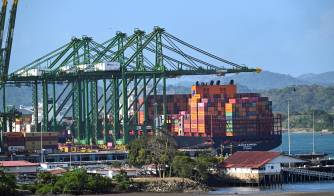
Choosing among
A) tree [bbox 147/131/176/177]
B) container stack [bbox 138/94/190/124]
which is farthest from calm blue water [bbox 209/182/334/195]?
container stack [bbox 138/94/190/124]

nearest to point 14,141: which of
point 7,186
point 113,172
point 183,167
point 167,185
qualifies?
point 113,172

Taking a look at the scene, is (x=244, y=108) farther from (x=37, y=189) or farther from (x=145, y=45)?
(x=37, y=189)

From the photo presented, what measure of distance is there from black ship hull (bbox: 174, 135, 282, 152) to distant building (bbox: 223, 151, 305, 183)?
43217 millimetres

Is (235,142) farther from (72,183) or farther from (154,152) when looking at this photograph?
(72,183)

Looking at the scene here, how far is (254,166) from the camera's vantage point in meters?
92.2

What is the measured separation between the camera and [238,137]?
473 feet

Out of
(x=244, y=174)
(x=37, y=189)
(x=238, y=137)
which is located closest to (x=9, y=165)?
(x=37, y=189)

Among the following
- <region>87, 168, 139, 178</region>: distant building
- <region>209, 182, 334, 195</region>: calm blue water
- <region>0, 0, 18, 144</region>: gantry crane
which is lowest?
<region>209, 182, 334, 195</region>: calm blue water

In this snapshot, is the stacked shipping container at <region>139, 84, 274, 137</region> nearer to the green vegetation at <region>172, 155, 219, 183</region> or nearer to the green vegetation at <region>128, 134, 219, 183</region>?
the green vegetation at <region>128, 134, 219, 183</region>

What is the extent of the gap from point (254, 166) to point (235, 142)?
51.3m

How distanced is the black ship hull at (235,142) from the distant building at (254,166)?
142 ft

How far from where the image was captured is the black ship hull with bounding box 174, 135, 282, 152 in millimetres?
141625

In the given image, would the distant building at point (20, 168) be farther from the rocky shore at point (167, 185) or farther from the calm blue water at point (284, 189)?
the calm blue water at point (284, 189)

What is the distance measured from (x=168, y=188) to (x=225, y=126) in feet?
199
